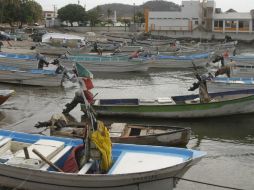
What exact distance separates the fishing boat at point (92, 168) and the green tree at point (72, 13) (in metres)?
82.0

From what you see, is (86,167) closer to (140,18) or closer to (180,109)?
(180,109)

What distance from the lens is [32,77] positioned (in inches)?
1021

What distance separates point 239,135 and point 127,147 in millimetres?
7141

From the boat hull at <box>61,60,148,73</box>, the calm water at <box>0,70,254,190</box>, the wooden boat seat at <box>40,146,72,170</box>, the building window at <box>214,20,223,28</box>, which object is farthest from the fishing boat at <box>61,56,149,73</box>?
the building window at <box>214,20,223,28</box>

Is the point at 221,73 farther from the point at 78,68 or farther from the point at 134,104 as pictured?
the point at 78,68

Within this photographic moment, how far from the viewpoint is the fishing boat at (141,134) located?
44.9 feet

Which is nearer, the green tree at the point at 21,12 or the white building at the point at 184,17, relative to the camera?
the white building at the point at 184,17

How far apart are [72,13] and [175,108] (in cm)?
7709

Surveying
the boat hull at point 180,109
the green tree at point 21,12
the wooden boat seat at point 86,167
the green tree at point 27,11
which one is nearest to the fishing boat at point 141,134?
the boat hull at point 180,109

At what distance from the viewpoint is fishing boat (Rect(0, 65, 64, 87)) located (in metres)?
25.8

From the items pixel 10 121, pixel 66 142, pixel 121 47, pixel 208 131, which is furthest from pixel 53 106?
pixel 121 47

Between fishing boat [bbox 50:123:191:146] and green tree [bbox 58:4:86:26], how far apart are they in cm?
7864

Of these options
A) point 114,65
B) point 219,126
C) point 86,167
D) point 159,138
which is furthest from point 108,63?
point 86,167

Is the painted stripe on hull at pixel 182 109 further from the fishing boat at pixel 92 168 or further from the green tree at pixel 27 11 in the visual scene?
the green tree at pixel 27 11
